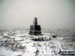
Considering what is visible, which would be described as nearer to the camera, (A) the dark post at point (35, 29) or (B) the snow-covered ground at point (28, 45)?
(B) the snow-covered ground at point (28, 45)

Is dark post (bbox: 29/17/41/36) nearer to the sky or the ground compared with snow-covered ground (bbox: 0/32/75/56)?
nearer to the sky

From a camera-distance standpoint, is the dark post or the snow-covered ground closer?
the snow-covered ground

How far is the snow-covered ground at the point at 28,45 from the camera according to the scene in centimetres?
185

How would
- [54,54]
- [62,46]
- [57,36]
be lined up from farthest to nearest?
[57,36], [62,46], [54,54]

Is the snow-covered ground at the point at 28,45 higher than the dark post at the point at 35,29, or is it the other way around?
the dark post at the point at 35,29

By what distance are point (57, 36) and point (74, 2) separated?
1015 millimetres

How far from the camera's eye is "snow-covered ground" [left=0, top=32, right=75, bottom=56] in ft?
6.08

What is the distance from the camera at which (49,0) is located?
7.54 feet

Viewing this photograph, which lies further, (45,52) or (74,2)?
(74,2)

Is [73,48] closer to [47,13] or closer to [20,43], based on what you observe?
[47,13]

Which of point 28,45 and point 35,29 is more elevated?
point 35,29

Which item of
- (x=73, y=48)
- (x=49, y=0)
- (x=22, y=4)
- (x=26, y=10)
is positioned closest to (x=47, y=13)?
(x=49, y=0)

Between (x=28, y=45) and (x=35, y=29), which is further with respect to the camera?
(x=35, y=29)

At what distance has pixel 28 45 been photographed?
1972mm
